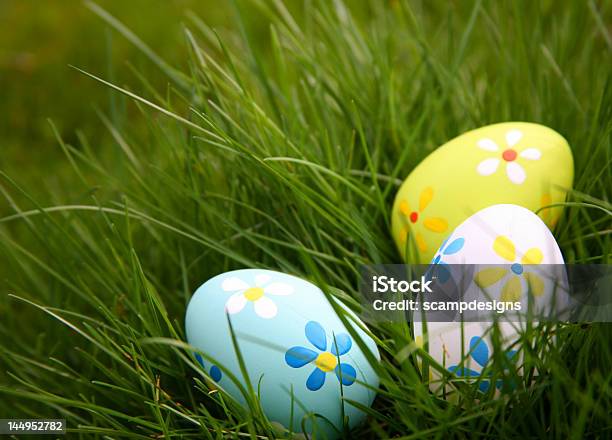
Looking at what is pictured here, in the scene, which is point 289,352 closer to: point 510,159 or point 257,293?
point 257,293

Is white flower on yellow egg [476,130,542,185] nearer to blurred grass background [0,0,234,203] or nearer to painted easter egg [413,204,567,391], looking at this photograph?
painted easter egg [413,204,567,391]

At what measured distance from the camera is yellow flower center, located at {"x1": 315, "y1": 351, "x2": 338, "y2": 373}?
2.80 ft

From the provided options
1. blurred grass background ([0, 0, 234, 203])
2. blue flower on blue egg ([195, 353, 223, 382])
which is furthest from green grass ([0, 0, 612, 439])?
blurred grass background ([0, 0, 234, 203])

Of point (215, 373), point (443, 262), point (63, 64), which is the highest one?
point (63, 64)

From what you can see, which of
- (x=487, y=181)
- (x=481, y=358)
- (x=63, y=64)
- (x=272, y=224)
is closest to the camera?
(x=481, y=358)

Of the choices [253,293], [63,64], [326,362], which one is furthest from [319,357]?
[63,64]

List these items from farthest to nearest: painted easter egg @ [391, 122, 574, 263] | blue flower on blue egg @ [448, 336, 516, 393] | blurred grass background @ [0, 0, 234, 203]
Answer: blurred grass background @ [0, 0, 234, 203] < painted easter egg @ [391, 122, 574, 263] < blue flower on blue egg @ [448, 336, 516, 393]

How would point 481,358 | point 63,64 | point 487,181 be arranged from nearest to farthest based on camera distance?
point 481,358 < point 487,181 < point 63,64

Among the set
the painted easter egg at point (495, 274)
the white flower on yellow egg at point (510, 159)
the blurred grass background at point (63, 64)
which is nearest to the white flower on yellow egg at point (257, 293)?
the painted easter egg at point (495, 274)

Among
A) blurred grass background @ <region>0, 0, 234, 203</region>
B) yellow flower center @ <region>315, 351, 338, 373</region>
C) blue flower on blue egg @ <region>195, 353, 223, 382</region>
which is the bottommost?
blue flower on blue egg @ <region>195, 353, 223, 382</region>

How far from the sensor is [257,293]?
2.92 ft

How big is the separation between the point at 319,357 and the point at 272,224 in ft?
1.03

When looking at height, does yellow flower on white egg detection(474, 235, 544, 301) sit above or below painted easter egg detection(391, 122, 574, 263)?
below

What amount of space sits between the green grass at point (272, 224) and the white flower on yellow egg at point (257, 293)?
85 millimetres
